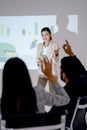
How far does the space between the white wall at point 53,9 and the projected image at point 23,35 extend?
0.11m

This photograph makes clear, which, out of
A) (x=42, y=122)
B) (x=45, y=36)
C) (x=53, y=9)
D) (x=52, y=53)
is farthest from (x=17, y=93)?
(x=53, y=9)

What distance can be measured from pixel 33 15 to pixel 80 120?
10.9ft

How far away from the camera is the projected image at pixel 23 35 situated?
5316 millimetres

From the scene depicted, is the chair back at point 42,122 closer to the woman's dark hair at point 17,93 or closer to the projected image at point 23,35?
the woman's dark hair at point 17,93

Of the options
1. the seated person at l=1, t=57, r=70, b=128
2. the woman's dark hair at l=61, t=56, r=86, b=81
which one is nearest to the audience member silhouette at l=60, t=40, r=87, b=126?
the woman's dark hair at l=61, t=56, r=86, b=81

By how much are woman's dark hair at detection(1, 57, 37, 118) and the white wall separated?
3321mm

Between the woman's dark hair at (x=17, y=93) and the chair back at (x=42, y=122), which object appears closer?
the chair back at (x=42, y=122)

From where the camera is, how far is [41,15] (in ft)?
17.3

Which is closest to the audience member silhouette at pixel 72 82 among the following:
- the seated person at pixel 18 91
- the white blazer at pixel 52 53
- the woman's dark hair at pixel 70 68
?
the woman's dark hair at pixel 70 68

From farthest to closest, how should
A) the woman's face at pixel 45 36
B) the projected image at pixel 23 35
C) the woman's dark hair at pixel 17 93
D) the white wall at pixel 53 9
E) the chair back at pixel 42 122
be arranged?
the projected image at pixel 23 35
the woman's face at pixel 45 36
the white wall at pixel 53 9
the woman's dark hair at pixel 17 93
the chair back at pixel 42 122

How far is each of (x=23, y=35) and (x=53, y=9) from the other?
753mm

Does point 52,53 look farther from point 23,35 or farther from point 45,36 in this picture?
point 23,35

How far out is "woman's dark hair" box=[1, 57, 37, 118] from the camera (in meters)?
1.88

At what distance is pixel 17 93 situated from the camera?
188cm
